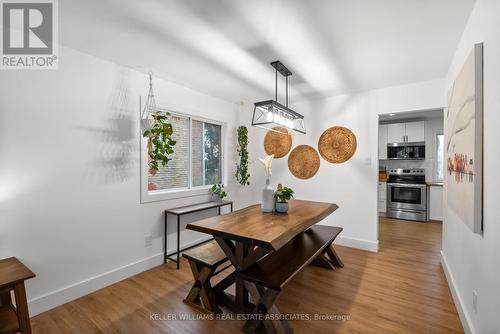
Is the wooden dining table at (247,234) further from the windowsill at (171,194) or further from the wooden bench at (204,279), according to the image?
the windowsill at (171,194)

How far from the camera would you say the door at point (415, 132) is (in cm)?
532

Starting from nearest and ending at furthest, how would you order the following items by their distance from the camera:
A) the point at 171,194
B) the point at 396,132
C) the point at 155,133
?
the point at 155,133 < the point at 171,194 < the point at 396,132

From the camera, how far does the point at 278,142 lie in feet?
14.7

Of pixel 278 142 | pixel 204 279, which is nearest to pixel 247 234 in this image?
pixel 204 279

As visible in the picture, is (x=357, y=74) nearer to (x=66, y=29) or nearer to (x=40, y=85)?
(x=66, y=29)

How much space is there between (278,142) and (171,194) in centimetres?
222

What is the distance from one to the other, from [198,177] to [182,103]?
3.65 ft

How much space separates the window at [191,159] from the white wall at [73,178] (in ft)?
1.21

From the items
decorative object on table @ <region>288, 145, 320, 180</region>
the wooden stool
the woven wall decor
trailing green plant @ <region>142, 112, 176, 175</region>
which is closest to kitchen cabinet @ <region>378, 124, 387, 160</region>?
decorative object on table @ <region>288, 145, 320, 180</region>

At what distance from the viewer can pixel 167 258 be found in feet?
9.95

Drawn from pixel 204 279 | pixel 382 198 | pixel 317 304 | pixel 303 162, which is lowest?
pixel 317 304

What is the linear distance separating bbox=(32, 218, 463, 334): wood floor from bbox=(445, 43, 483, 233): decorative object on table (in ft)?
3.10

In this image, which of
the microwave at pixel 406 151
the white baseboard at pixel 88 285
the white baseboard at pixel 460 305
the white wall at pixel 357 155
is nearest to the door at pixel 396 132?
the microwave at pixel 406 151

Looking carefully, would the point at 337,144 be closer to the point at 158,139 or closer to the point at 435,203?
the point at 158,139
